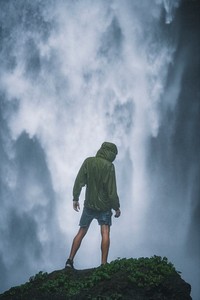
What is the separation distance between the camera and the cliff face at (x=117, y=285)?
5.77 metres

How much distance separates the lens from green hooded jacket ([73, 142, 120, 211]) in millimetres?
→ 7348

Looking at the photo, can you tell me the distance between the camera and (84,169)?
7.56 m

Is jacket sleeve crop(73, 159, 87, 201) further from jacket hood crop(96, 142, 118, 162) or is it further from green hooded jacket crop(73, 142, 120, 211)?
jacket hood crop(96, 142, 118, 162)

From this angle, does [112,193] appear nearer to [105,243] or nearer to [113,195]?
[113,195]

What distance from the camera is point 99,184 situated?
745 cm

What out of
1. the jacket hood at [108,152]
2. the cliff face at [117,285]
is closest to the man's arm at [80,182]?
the jacket hood at [108,152]

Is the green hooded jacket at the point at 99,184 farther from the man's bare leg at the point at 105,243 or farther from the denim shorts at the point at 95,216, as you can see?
the man's bare leg at the point at 105,243

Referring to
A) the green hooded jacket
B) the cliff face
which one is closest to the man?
the green hooded jacket

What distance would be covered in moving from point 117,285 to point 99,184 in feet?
7.52

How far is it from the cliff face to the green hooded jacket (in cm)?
128

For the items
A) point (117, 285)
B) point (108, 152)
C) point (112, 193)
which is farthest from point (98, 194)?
point (117, 285)

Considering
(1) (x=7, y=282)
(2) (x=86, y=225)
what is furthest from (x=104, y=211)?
(1) (x=7, y=282)

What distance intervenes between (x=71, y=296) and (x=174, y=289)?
1.83 m

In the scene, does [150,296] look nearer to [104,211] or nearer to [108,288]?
[108,288]
